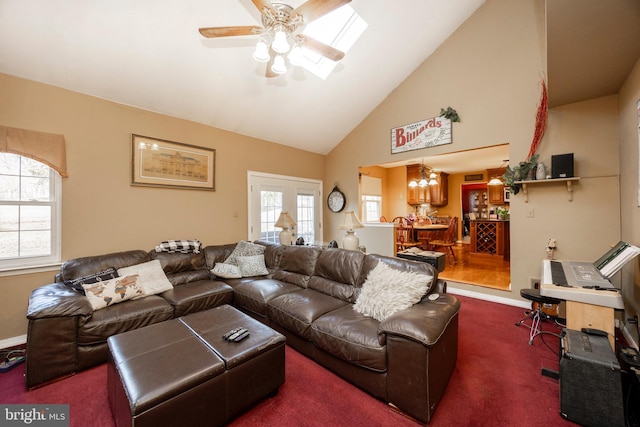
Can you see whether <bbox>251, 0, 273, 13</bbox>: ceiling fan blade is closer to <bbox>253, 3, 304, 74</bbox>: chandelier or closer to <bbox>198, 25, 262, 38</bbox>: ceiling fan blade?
<bbox>253, 3, 304, 74</bbox>: chandelier

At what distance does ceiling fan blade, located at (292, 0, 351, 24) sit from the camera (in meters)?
1.78

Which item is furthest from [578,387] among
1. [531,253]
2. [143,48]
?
[143,48]

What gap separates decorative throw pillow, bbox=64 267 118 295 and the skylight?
11.0ft

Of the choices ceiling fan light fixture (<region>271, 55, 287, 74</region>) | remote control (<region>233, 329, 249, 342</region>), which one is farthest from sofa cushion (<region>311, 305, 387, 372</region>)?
ceiling fan light fixture (<region>271, 55, 287, 74</region>)

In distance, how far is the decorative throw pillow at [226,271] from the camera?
131 inches

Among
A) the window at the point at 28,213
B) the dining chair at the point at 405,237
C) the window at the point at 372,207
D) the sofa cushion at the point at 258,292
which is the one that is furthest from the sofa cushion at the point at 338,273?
the window at the point at 372,207

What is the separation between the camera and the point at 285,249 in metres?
3.58

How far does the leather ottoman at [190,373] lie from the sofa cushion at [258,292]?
680 millimetres

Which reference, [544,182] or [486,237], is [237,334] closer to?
[544,182]

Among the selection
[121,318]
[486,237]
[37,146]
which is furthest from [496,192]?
[37,146]

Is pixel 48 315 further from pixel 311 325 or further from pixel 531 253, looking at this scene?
pixel 531 253

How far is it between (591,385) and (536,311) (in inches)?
68.7

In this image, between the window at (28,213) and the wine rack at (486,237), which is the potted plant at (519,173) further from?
the window at (28,213)

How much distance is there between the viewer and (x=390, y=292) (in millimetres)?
2104
